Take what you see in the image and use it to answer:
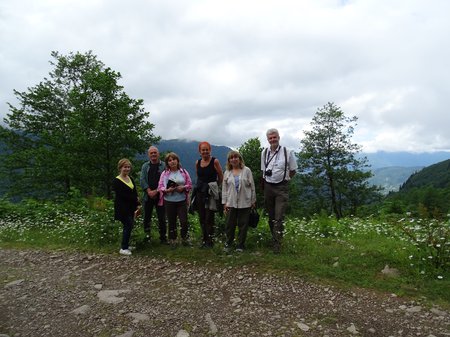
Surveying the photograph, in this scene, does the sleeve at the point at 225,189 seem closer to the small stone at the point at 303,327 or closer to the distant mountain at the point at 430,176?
the small stone at the point at 303,327

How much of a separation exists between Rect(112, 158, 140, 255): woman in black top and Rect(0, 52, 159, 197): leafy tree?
14.1m

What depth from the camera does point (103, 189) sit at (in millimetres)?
22297

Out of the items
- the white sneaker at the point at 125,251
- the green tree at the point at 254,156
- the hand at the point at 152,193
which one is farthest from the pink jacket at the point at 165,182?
the green tree at the point at 254,156

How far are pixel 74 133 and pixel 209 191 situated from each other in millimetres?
16736

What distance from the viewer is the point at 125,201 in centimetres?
703

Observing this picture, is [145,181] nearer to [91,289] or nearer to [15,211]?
[91,289]

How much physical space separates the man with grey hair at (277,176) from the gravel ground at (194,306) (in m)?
1.28

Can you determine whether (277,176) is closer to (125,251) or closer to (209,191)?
(209,191)

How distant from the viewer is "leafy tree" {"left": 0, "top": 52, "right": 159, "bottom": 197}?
810 inches

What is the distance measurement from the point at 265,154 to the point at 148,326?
3962mm

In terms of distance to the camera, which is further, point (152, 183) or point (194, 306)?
point (152, 183)

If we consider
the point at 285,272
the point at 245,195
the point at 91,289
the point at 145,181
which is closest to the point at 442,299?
the point at 285,272

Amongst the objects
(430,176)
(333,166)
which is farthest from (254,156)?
(430,176)

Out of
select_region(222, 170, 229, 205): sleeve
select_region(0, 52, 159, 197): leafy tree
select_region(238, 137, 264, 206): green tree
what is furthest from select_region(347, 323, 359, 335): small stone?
select_region(238, 137, 264, 206): green tree
